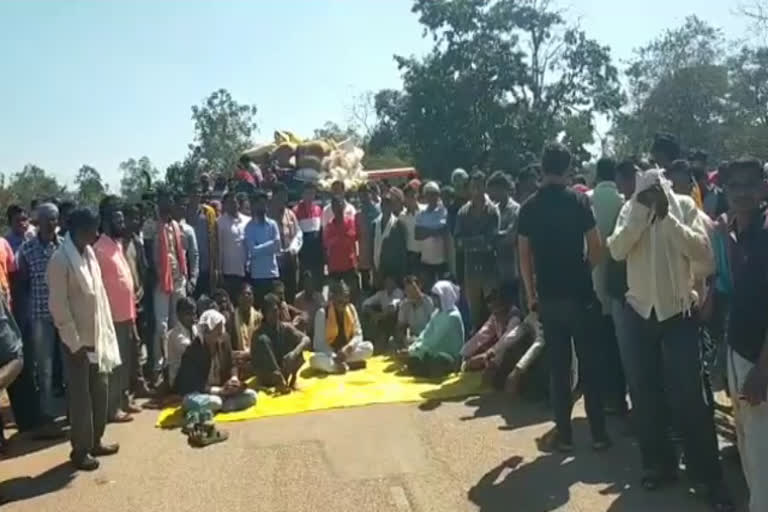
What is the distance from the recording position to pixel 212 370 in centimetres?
895

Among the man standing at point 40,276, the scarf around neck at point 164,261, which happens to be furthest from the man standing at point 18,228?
the scarf around neck at point 164,261

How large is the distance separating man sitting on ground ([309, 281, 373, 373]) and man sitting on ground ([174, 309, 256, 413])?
1383 mm

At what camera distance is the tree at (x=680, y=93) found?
4191cm

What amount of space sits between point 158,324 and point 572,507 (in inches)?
228

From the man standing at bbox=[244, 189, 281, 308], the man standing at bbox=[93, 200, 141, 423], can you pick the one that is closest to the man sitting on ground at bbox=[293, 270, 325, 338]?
the man standing at bbox=[244, 189, 281, 308]

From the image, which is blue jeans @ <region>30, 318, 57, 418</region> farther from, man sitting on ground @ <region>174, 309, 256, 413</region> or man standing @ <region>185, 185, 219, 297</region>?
man standing @ <region>185, 185, 219, 297</region>

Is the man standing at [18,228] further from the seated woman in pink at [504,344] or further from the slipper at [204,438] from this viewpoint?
the seated woman in pink at [504,344]

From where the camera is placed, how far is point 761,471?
4090 millimetres

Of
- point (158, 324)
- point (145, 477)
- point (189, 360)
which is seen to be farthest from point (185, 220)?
point (145, 477)

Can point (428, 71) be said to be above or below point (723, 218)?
above

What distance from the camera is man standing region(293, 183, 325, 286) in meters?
12.2

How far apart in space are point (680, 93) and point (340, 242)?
118ft

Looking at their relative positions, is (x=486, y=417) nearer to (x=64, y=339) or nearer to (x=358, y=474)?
(x=358, y=474)

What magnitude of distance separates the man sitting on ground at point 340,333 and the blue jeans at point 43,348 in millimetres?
3119
